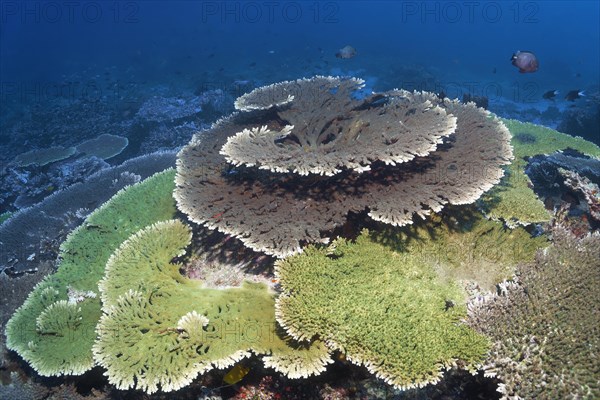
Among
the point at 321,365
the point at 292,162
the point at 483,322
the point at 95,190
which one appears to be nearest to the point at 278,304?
the point at 321,365

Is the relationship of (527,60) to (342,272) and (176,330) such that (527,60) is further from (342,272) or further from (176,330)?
(176,330)

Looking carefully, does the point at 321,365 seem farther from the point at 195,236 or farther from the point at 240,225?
the point at 195,236

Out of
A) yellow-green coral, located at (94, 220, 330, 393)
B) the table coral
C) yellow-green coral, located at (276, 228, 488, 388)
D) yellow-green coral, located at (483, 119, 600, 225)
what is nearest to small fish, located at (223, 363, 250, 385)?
yellow-green coral, located at (94, 220, 330, 393)

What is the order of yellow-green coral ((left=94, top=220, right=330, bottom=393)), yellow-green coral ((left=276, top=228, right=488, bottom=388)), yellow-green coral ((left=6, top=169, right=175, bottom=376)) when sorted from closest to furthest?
yellow-green coral ((left=276, top=228, right=488, bottom=388)), yellow-green coral ((left=94, top=220, right=330, bottom=393)), yellow-green coral ((left=6, top=169, right=175, bottom=376))

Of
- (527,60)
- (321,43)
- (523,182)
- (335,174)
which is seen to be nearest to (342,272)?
(335,174)

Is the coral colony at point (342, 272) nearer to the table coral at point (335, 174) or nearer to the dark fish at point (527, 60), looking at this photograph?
the table coral at point (335, 174)

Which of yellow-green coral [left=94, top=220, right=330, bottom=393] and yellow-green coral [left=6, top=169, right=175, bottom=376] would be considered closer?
yellow-green coral [left=94, top=220, right=330, bottom=393]

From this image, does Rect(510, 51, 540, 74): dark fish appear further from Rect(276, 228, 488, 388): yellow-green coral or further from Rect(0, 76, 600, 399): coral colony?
Rect(276, 228, 488, 388): yellow-green coral
